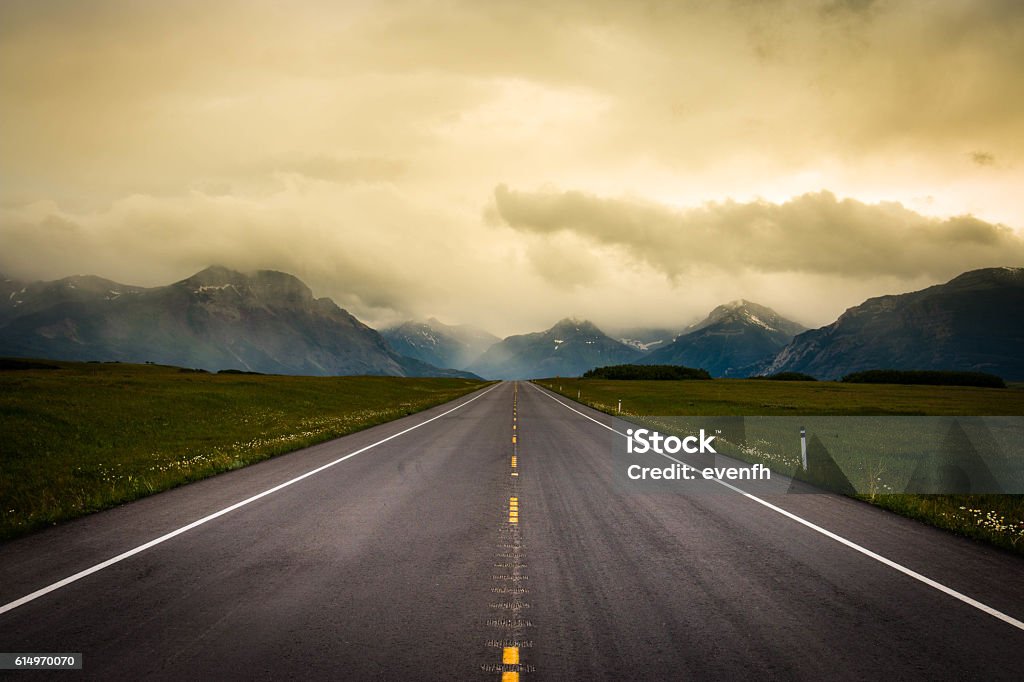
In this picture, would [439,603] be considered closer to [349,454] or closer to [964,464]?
[349,454]

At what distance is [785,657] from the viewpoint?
4613 millimetres

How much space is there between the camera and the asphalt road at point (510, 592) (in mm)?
4520

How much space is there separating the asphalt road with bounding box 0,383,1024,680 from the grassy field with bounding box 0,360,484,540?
196cm

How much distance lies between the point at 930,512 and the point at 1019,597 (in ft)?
14.3

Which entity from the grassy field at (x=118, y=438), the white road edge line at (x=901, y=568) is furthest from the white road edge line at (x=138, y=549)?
the white road edge line at (x=901, y=568)

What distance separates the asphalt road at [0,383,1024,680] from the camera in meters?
4.52

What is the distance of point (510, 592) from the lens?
19.5 feet

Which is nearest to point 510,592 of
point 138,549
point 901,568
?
point 901,568

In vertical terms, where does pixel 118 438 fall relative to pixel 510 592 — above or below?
below

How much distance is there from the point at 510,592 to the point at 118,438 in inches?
848

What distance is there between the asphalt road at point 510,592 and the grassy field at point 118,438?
1.96 m

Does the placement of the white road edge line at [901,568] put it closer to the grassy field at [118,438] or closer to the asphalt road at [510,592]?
the asphalt road at [510,592]

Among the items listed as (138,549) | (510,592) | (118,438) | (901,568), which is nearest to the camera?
(510,592)

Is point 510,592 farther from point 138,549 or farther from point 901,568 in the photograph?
point 138,549
